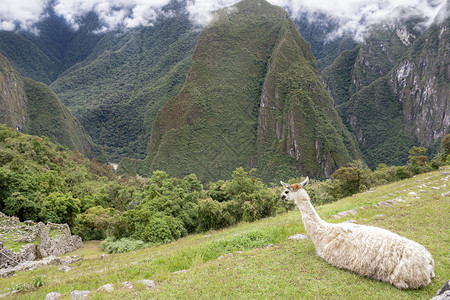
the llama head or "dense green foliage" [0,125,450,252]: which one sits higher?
the llama head

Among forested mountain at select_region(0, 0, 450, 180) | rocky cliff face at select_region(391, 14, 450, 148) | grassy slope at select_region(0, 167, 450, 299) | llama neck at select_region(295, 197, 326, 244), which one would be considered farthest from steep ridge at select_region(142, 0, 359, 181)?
llama neck at select_region(295, 197, 326, 244)

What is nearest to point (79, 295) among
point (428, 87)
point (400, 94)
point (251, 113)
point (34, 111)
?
point (251, 113)

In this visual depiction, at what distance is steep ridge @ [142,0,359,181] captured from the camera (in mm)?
95188

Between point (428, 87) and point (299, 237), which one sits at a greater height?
point (428, 87)

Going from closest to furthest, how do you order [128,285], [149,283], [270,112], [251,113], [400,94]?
[149,283] < [128,285] < [270,112] < [251,113] < [400,94]

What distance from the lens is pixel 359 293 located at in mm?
3928

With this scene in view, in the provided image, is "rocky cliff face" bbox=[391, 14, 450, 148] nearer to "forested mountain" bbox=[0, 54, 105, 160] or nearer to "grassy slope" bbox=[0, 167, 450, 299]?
"grassy slope" bbox=[0, 167, 450, 299]

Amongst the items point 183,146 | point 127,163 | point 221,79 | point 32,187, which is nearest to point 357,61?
point 221,79

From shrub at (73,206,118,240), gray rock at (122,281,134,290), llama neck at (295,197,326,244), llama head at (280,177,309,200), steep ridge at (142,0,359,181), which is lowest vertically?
shrub at (73,206,118,240)

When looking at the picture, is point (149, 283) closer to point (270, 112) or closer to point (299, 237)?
point (299, 237)

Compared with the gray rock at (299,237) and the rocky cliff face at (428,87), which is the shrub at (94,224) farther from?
the rocky cliff face at (428,87)

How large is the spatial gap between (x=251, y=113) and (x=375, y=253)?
111 metres

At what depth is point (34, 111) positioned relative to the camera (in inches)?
4289

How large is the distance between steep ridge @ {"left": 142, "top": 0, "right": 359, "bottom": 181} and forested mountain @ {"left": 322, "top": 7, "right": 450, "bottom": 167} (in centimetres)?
3316
